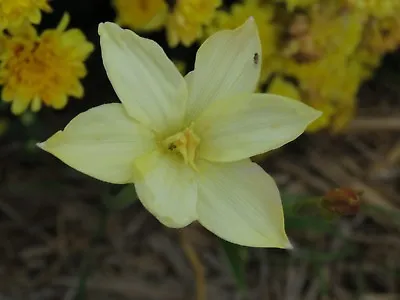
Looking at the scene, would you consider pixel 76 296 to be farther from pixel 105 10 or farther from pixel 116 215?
pixel 105 10

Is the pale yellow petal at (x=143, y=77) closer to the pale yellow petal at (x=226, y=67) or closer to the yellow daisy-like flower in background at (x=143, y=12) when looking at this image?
the pale yellow petal at (x=226, y=67)

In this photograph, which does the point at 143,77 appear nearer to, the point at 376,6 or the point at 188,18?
the point at 188,18

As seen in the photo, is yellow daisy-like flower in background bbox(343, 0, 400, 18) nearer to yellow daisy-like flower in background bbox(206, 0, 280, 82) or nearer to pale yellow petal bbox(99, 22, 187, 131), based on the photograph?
yellow daisy-like flower in background bbox(206, 0, 280, 82)

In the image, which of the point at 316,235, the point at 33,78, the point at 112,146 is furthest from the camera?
the point at 316,235

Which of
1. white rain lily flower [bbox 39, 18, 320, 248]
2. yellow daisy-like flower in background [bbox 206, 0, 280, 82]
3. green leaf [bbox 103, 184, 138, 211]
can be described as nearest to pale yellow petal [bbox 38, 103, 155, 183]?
white rain lily flower [bbox 39, 18, 320, 248]

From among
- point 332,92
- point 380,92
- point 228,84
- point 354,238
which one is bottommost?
point 354,238


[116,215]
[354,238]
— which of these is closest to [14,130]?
[116,215]
